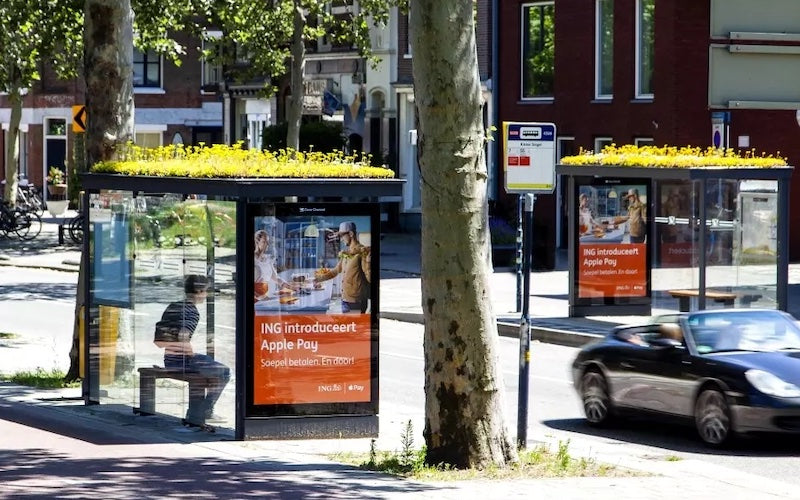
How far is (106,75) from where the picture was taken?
659 inches

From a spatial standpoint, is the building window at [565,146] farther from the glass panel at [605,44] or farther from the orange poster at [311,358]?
the orange poster at [311,358]

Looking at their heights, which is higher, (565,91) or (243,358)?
(565,91)

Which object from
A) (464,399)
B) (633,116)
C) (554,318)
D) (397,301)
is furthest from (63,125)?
(464,399)

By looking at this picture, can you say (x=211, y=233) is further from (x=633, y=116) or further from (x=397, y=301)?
(x=633, y=116)

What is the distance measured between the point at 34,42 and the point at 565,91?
1310 centimetres

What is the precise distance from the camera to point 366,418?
13.4 metres

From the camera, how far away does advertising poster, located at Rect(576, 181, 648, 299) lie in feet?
79.9

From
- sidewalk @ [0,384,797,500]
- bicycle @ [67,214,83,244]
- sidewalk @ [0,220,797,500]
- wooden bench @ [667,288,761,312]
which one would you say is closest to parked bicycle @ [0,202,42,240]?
bicycle @ [67,214,83,244]

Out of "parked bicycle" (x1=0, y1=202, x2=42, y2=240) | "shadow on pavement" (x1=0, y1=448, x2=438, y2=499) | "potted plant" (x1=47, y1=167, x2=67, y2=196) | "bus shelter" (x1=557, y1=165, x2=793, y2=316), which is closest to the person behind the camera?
"shadow on pavement" (x1=0, y1=448, x2=438, y2=499)

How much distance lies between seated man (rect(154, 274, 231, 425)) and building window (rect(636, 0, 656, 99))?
24.3 m

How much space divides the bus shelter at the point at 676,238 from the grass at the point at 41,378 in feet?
30.7

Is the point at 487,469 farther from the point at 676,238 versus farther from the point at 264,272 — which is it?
the point at 676,238

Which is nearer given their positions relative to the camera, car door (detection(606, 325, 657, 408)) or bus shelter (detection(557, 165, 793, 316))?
car door (detection(606, 325, 657, 408))

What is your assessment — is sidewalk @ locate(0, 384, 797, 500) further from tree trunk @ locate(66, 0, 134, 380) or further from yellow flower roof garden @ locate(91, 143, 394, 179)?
tree trunk @ locate(66, 0, 134, 380)
